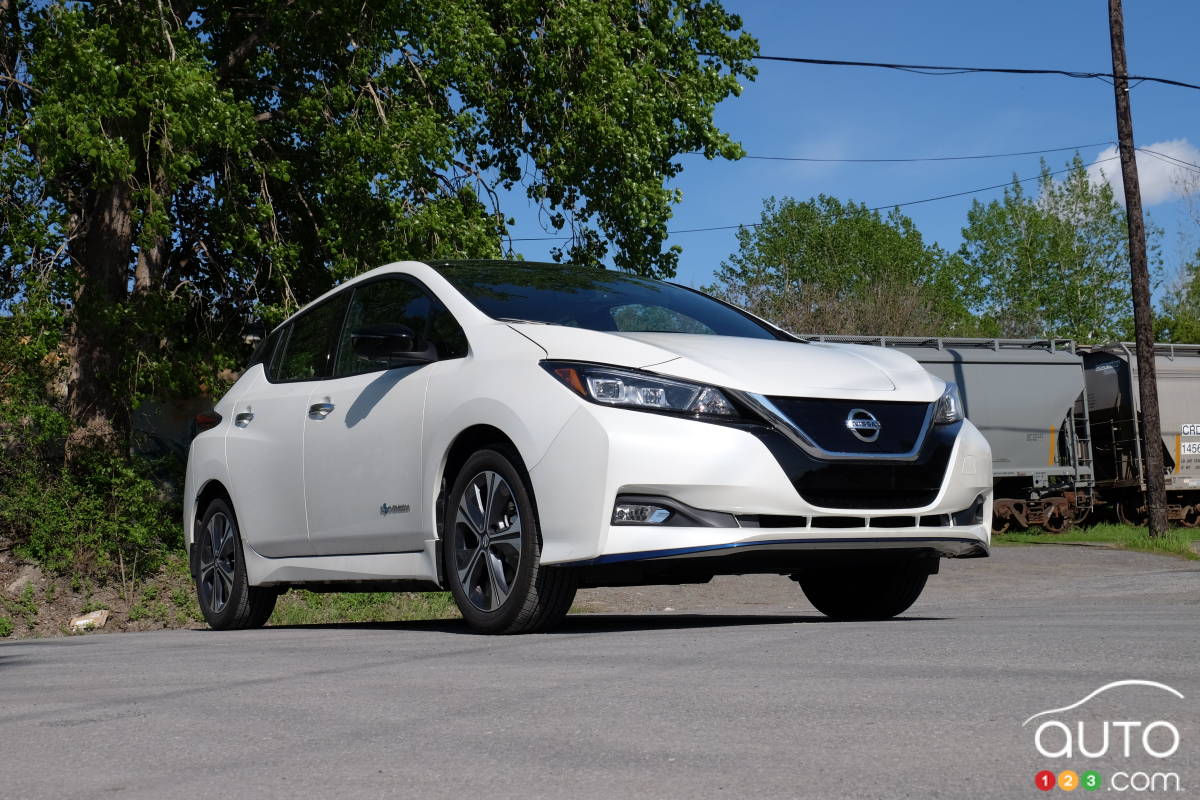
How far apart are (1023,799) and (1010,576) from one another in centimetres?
1687

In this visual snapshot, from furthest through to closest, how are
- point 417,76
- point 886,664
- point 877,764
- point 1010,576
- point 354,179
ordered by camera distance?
point 1010,576 < point 417,76 < point 354,179 < point 886,664 < point 877,764

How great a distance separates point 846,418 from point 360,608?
31.5ft

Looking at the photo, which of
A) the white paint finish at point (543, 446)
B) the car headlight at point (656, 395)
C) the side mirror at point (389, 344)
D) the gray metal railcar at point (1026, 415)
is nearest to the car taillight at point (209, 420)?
the white paint finish at point (543, 446)

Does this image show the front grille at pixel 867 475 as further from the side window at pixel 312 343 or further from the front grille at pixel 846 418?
the side window at pixel 312 343

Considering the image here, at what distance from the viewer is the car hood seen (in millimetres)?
6145

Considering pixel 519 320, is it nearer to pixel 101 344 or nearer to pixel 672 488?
pixel 672 488

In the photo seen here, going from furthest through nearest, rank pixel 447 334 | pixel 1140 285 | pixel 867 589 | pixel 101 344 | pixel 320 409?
pixel 1140 285
pixel 101 344
pixel 320 409
pixel 867 589
pixel 447 334

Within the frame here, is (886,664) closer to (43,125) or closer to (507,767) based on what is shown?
(507,767)

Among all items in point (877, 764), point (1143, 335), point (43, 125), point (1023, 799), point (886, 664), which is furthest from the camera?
point (1143, 335)

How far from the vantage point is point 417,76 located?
17547mm

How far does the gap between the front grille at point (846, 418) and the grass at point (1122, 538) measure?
17070 mm

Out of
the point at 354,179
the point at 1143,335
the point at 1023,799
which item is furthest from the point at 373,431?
the point at 1143,335

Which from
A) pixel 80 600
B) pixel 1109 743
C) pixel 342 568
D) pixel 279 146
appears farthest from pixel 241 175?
pixel 1109 743

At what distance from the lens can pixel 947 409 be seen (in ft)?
22.2
